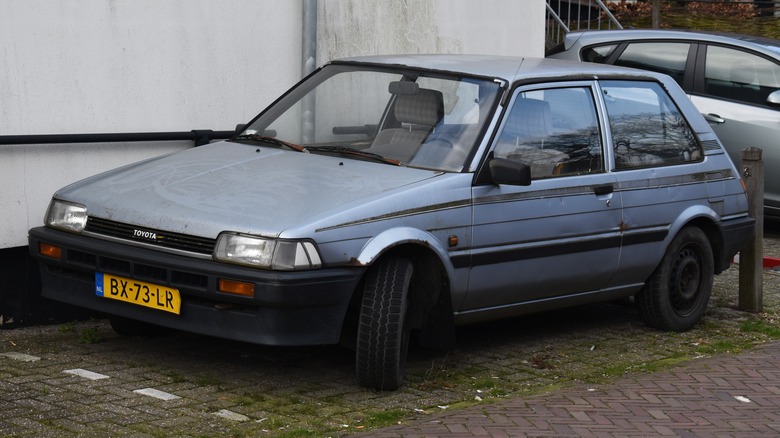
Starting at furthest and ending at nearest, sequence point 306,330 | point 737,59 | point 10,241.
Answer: point 737,59 < point 10,241 < point 306,330

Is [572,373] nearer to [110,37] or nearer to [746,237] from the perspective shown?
[746,237]

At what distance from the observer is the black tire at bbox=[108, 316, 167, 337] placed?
7.59 meters

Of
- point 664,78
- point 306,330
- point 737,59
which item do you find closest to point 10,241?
point 306,330

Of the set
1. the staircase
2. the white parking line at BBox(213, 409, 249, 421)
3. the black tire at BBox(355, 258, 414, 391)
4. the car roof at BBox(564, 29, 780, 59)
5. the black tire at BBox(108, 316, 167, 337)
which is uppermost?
the staircase

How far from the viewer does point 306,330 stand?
20.6ft

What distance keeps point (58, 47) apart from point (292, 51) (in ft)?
6.78

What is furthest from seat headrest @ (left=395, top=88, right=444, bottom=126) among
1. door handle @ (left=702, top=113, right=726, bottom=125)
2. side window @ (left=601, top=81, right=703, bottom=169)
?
door handle @ (left=702, top=113, right=726, bottom=125)

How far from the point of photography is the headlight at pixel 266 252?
20.1 feet

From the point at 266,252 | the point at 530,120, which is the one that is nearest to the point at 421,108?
the point at 530,120

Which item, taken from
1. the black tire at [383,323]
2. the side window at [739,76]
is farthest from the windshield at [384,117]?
the side window at [739,76]

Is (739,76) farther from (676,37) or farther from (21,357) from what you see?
(21,357)

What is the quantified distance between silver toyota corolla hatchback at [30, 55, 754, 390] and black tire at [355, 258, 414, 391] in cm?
1

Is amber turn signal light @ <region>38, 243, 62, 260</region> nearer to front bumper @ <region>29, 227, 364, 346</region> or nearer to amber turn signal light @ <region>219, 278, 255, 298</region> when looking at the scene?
front bumper @ <region>29, 227, 364, 346</region>

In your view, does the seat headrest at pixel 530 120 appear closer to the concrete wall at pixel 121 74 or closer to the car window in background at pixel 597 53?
the concrete wall at pixel 121 74
